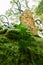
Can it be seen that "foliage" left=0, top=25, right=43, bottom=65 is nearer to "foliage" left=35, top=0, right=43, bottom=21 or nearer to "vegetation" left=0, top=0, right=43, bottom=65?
"vegetation" left=0, top=0, right=43, bottom=65

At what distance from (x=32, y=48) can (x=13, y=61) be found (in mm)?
265

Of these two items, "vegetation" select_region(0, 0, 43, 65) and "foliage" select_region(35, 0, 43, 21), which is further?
"foliage" select_region(35, 0, 43, 21)

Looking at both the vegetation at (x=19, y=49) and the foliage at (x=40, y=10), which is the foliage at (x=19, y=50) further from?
the foliage at (x=40, y=10)

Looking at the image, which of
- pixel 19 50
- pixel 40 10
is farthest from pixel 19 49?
pixel 40 10

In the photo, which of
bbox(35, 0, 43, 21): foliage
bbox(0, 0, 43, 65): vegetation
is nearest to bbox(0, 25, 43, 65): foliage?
bbox(0, 0, 43, 65): vegetation

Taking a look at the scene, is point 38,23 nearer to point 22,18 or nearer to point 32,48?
point 22,18

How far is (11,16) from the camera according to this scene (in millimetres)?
19281

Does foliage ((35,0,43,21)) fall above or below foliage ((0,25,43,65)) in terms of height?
below

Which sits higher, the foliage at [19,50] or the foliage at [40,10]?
the foliage at [19,50]

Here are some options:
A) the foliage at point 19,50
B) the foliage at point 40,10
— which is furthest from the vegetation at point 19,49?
the foliage at point 40,10

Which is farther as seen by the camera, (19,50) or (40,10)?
(40,10)

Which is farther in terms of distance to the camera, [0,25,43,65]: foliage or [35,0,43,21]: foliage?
[35,0,43,21]: foliage

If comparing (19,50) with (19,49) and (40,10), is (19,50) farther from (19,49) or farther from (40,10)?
(40,10)

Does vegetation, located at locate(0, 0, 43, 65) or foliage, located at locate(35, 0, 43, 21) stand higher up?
vegetation, located at locate(0, 0, 43, 65)
